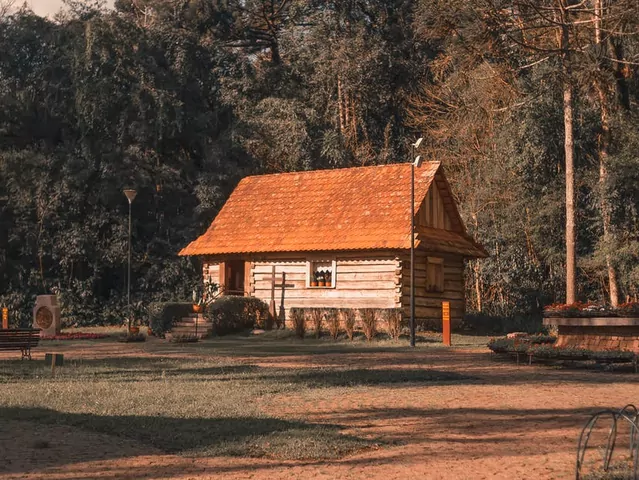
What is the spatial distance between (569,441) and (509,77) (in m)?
30.2

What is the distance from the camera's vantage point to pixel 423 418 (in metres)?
12.6

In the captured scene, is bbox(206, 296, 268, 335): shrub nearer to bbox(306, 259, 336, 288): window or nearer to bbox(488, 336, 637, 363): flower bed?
bbox(306, 259, 336, 288): window

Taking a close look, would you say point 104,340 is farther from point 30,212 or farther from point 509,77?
point 509,77

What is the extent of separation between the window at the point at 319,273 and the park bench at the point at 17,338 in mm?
13998

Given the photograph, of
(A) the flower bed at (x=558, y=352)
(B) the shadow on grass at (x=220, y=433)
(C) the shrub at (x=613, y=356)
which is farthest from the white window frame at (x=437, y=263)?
(B) the shadow on grass at (x=220, y=433)

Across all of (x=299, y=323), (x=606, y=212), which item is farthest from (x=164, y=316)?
(x=606, y=212)

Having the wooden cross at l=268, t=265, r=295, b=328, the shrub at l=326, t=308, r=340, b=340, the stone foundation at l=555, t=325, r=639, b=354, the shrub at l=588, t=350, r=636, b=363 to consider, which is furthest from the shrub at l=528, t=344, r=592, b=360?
the wooden cross at l=268, t=265, r=295, b=328

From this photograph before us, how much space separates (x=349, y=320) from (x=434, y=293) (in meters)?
5.98

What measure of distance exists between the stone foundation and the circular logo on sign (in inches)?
728

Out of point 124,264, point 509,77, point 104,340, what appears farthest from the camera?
point 124,264

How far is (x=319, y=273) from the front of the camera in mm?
34500

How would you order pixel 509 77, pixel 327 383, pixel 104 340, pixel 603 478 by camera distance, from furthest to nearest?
pixel 509 77 → pixel 104 340 → pixel 327 383 → pixel 603 478

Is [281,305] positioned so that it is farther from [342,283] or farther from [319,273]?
[342,283]

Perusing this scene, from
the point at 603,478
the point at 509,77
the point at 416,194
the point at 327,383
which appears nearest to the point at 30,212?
the point at 416,194
